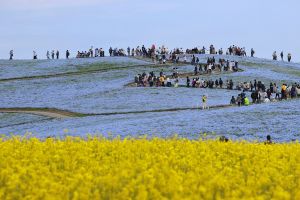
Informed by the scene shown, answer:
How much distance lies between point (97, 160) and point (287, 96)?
154 feet

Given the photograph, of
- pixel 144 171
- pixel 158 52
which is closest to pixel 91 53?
pixel 158 52

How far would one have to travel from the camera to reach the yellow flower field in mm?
12641

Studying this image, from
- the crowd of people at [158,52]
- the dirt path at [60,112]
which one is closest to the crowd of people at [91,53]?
the crowd of people at [158,52]

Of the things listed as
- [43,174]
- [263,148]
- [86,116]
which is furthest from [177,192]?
[86,116]

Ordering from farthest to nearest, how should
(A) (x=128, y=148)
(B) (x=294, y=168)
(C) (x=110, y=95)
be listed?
1. (C) (x=110, y=95)
2. (A) (x=128, y=148)
3. (B) (x=294, y=168)

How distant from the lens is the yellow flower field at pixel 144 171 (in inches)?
498

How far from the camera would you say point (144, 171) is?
48.0 feet

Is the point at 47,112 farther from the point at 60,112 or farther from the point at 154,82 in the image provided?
the point at 154,82

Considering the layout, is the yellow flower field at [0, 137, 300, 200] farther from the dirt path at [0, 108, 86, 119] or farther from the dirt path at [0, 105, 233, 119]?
the dirt path at [0, 108, 86, 119]

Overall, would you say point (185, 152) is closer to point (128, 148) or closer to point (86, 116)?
point (128, 148)

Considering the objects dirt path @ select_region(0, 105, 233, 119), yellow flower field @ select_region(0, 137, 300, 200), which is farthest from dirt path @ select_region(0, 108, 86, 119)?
yellow flower field @ select_region(0, 137, 300, 200)

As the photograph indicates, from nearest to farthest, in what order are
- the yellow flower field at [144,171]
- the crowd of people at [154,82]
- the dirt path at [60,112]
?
the yellow flower field at [144,171]
the dirt path at [60,112]
the crowd of people at [154,82]

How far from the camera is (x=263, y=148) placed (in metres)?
20.7

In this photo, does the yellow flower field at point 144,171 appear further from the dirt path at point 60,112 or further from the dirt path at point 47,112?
the dirt path at point 47,112
